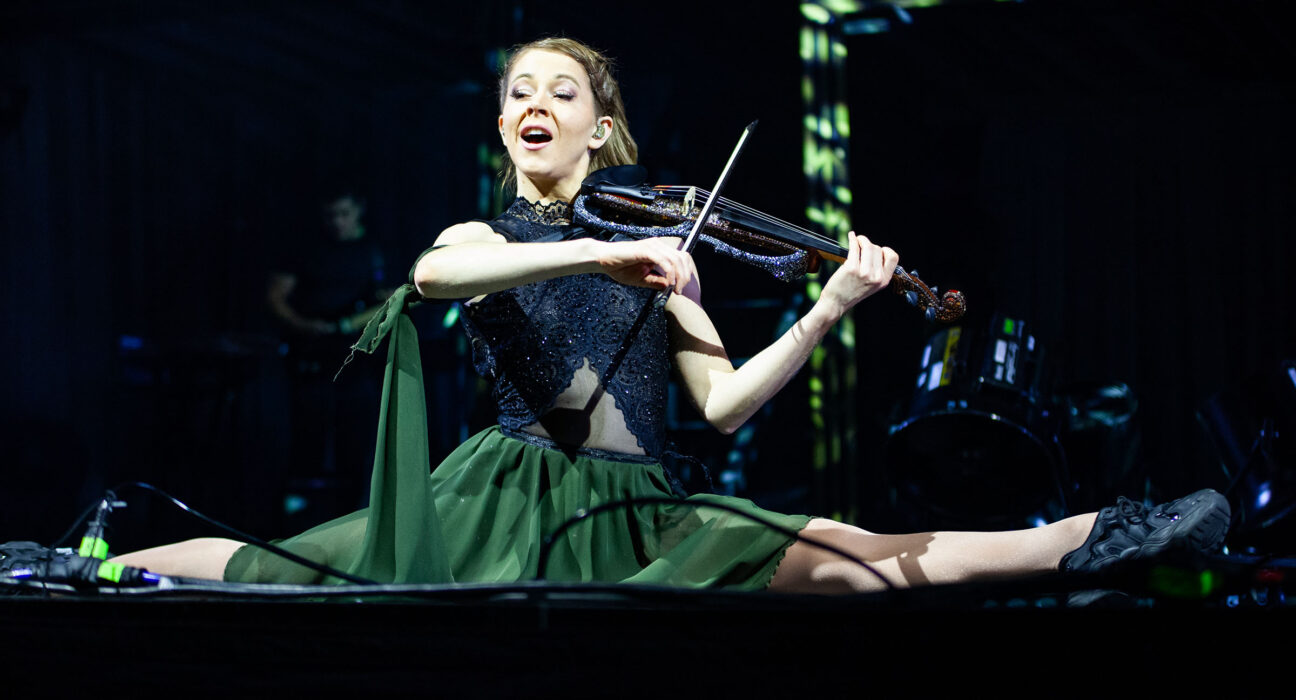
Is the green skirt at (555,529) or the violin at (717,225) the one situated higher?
the violin at (717,225)

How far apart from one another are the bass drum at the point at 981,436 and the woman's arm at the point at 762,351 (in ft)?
2.77

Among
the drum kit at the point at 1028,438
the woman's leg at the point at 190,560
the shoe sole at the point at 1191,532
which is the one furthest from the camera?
the drum kit at the point at 1028,438

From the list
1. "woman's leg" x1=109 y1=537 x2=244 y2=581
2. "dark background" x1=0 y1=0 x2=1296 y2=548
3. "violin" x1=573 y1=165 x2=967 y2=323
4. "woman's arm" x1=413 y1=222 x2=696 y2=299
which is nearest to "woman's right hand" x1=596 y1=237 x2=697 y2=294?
Result: "woman's arm" x1=413 y1=222 x2=696 y2=299

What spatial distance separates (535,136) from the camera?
66.4 inches

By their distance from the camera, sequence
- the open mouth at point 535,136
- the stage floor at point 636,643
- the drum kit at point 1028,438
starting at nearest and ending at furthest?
the stage floor at point 636,643, the open mouth at point 535,136, the drum kit at point 1028,438

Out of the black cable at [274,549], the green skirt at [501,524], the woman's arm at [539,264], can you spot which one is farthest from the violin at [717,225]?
the black cable at [274,549]

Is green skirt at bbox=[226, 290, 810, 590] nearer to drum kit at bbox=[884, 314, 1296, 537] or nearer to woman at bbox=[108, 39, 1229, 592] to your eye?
woman at bbox=[108, 39, 1229, 592]

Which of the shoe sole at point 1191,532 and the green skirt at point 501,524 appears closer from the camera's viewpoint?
the shoe sole at point 1191,532

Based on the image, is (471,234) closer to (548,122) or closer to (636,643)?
(548,122)

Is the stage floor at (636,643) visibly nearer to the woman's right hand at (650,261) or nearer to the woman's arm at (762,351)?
the woman's right hand at (650,261)

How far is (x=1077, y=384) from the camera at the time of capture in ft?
8.55

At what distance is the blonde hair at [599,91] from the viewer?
5.77 feet

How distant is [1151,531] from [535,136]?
1106 mm

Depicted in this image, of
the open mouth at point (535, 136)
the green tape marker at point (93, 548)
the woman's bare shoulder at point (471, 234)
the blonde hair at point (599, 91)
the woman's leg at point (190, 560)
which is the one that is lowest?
the woman's leg at point (190, 560)
